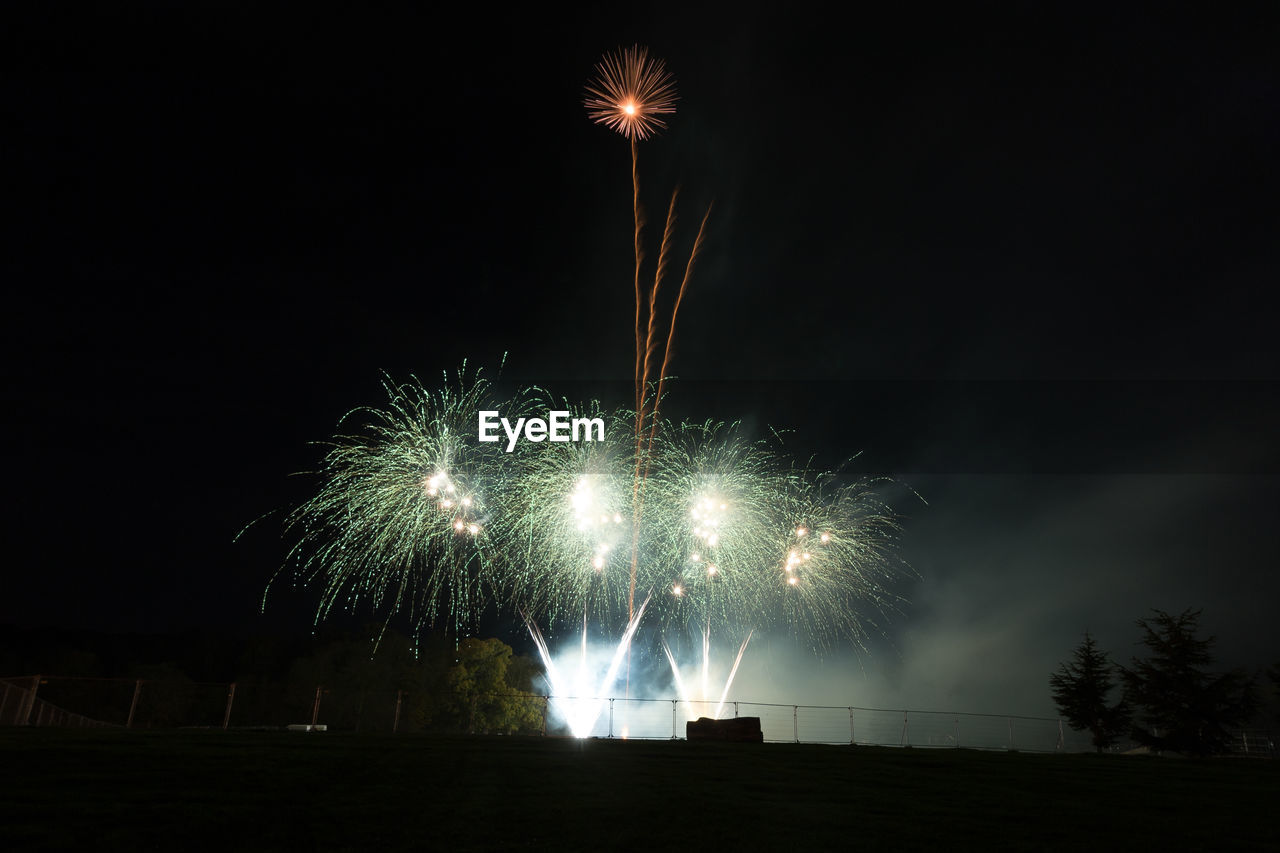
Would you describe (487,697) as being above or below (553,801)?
above

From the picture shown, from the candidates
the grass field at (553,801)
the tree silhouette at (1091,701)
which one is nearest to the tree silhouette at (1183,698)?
the tree silhouette at (1091,701)

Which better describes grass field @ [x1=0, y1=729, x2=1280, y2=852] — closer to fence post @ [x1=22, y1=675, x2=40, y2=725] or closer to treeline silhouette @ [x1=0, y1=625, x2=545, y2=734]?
fence post @ [x1=22, y1=675, x2=40, y2=725]

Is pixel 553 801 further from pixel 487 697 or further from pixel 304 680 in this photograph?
pixel 304 680

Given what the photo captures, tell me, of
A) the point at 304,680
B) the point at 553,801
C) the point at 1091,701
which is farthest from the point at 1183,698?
the point at 304,680

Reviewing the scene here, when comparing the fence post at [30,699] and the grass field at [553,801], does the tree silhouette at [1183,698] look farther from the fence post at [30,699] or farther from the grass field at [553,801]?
the fence post at [30,699]

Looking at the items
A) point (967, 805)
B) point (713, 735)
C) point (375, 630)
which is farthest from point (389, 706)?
point (967, 805)

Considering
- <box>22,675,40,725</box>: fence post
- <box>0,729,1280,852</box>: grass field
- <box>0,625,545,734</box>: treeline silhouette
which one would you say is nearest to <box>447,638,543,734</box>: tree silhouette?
<box>0,625,545,734</box>: treeline silhouette

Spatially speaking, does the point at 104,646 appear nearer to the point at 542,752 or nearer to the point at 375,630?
the point at 375,630

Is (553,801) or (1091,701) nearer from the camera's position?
(553,801)
